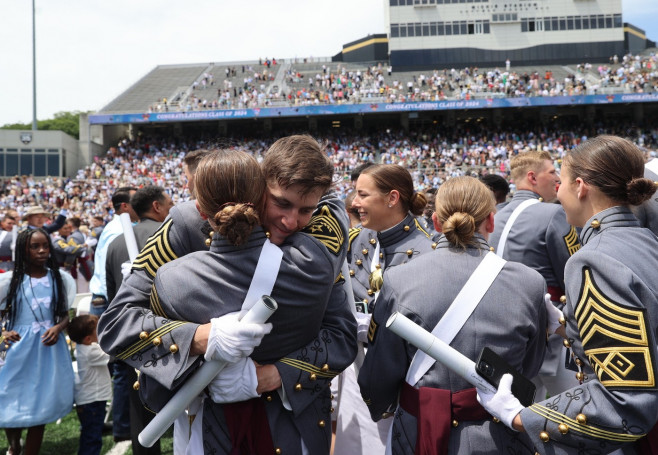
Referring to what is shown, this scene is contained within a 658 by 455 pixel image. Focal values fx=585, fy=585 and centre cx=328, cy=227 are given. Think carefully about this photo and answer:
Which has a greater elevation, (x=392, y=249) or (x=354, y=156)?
(x=354, y=156)

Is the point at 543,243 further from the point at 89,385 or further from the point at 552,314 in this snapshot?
the point at 89,385

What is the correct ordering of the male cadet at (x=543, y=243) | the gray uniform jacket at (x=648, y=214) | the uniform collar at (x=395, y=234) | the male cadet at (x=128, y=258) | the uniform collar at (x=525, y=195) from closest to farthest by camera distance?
the gray uniform jacket at (x=648, y=214) < the uniform collar at (x=395, y=234) < the male cadet at (x=543, y=243) < the male cadet at (x=128, y=258) < the uniform collar at (x=525, y=195)

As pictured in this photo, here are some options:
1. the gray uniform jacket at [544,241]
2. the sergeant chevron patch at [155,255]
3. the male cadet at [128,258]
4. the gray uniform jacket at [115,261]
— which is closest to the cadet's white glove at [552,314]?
the sergeant chevron patch at [155,255]

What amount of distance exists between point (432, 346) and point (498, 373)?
25cm

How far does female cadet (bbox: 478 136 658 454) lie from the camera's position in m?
1.73

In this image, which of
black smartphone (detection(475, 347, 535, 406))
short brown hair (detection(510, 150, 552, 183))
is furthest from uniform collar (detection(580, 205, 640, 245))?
short brown hair (detection(510, 150, 552, 183))

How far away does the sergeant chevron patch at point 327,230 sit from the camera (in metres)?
2.19

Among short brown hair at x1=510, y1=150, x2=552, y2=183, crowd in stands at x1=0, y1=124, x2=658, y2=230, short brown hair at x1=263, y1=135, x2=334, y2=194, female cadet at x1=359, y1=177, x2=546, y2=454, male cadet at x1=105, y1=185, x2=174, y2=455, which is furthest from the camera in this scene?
crowd in stands at x1=0, y1=124, x2=658, y2=230

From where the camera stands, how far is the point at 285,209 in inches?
84.2

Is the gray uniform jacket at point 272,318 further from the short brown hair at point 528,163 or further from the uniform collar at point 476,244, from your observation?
the short brown hair at point 528,163

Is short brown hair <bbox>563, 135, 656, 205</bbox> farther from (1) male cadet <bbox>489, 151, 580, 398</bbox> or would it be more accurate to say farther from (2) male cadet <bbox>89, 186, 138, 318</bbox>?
(2) male cadet <bbox>89, 186, 138, 318</bbox>

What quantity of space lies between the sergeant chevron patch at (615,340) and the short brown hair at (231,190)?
3.65 ft

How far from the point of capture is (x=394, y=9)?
47125mm

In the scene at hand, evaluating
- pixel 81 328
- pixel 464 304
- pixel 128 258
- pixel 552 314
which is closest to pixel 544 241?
pixel 552 314
